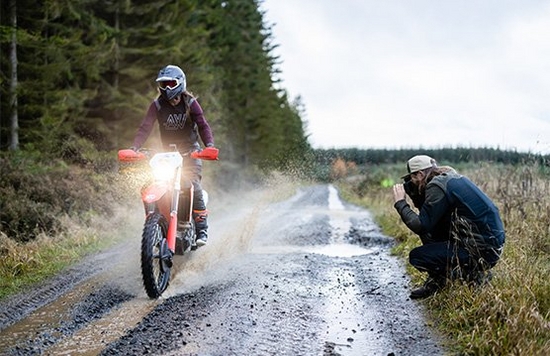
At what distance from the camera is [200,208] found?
7.27m

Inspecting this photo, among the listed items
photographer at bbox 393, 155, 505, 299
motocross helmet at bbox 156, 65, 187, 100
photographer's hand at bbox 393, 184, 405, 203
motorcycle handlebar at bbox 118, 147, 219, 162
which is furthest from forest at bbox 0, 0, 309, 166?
photographer at bbox 393, 155, 505, 299

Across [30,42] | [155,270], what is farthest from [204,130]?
[30,42]

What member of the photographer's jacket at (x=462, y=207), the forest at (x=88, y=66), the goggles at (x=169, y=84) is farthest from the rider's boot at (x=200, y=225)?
the forest at (x=88, y=66)

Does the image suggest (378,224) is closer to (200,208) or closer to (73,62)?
(200,208)

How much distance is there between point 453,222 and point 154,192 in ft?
10.4

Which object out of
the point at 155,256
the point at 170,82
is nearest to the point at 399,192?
the point at 155,256

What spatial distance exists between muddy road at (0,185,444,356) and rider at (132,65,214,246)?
99cm

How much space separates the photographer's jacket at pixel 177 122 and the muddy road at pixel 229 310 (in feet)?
5.87

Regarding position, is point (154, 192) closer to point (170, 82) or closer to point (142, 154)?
point (142, 154)

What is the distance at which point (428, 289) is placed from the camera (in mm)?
6188

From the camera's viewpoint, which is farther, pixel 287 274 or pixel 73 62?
pixel 73 62

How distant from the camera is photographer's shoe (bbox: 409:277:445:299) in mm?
6113

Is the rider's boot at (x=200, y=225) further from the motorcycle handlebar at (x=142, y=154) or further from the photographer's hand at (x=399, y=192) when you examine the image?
the photographer's hand at (x=399, y=192)

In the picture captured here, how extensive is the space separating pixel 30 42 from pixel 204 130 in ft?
31.2
